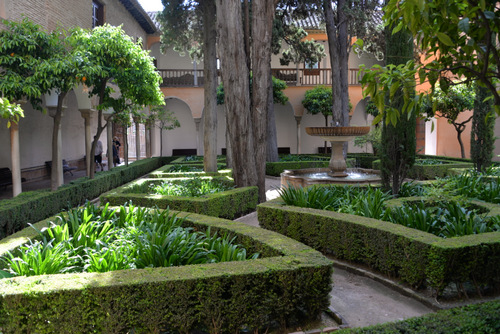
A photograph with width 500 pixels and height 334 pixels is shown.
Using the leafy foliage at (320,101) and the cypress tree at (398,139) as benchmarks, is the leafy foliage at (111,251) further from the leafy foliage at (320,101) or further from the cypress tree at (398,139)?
the leafy foliage at (320,101)

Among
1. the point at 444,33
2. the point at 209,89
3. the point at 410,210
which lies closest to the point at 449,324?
the point at 444,33

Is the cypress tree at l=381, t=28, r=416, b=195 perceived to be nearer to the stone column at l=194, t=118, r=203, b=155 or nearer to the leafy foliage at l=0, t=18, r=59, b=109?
the leafy foliage at l=0, t=18, r=59, b=109

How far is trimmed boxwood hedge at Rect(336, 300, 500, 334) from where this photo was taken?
2.59 m

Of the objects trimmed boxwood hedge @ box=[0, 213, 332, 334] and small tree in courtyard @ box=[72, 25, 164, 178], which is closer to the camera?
trimmed boxwood hedge @ box=[0, 213, 332, 334]

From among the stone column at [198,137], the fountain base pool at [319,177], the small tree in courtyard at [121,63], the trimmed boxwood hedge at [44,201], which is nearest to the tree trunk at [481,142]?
the fountain base pool at [319,177]

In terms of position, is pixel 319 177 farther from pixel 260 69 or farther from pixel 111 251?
pixel 111 251

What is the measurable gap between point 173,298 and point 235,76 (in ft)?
21.6

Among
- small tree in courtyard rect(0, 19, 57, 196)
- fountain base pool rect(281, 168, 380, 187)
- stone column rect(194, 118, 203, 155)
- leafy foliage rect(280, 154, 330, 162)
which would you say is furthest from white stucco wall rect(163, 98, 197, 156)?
small tree in courtyard rect(0, 19, 57, 196)

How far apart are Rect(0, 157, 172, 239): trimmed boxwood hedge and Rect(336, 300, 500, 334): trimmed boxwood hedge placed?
3.94m

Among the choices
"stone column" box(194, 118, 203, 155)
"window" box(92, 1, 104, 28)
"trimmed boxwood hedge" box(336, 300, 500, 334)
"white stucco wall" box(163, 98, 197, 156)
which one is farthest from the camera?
"white stucco wall" box(163, 98, 197, 156)

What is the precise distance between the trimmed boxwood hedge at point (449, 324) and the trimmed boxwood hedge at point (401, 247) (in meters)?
1.16

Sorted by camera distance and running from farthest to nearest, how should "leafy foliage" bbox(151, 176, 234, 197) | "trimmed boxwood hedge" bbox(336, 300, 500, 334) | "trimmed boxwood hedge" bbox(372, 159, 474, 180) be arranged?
"trimmed boxwood hedge" bbox(372, 159, 474, 180) → "leafy foliage" bbox(151, 176, 234, 197) → "trimmed boxwood hedge" bbox(336, 300, 500, 334)

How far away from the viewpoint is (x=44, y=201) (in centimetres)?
813

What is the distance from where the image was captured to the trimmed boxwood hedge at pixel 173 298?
304 centimetres
